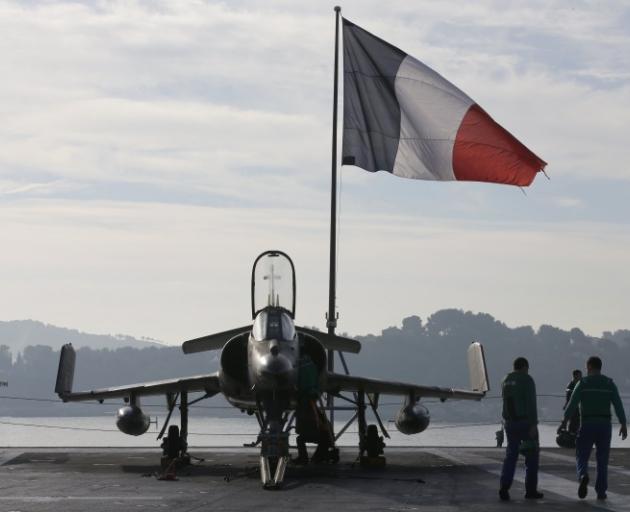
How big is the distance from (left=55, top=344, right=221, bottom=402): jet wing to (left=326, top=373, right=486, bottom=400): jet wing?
8.23ft

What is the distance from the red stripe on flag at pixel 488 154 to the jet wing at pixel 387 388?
5.10 m

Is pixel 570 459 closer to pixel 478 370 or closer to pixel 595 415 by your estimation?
pixel 478 370

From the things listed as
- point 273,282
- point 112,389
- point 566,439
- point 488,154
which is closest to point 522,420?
point 273,282

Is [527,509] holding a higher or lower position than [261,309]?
lower

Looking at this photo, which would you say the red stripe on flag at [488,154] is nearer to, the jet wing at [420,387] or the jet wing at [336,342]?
the jet wing at [420,387]

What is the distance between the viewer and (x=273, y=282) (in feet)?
82.5

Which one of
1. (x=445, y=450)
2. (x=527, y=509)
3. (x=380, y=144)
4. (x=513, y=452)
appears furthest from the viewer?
(x=445, y=450)

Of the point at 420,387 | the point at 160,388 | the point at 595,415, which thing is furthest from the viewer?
the point at 420,387

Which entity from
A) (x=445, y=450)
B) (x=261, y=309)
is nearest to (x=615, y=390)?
(x=261, y=309)

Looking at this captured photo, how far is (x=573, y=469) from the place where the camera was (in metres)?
24.3

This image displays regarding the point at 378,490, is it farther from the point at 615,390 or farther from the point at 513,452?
the point at 615,390

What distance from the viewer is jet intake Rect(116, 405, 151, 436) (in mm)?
27203

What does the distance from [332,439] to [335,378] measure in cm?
133

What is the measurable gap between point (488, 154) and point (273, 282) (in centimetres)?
752
